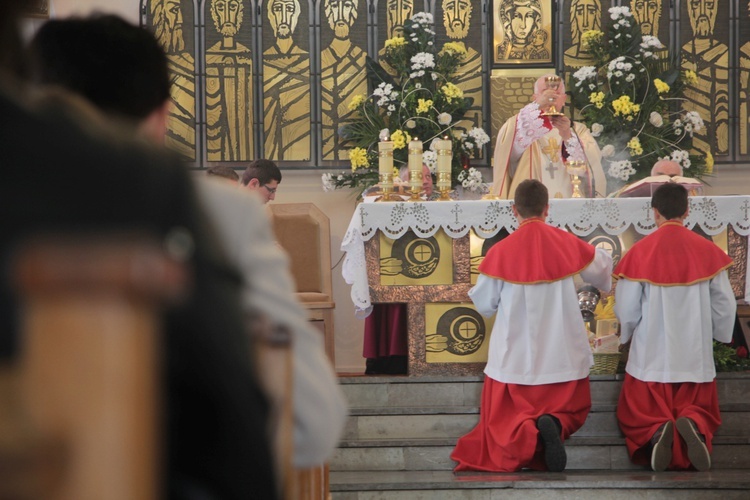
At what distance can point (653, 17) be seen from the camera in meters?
10.0

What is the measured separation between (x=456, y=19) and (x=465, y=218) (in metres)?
3.82

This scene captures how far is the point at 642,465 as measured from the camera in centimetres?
626

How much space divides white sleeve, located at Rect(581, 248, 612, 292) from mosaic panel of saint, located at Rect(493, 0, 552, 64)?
4.20 m

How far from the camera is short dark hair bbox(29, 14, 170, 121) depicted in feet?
4.72

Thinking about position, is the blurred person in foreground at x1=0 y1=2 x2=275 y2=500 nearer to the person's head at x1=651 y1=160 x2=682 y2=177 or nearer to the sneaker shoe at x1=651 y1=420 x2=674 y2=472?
the sneaker shoe at x1=651 y1=420 x2=674 y2=472

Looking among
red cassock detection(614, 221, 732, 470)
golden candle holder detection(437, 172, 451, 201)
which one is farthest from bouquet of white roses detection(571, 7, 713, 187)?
red cassock detection(614, 221, 732, 470)

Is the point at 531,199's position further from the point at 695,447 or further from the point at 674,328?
the point at 695,447

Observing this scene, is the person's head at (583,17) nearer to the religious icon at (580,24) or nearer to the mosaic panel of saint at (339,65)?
the religious icon at (580,24)

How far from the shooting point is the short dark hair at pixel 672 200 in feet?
20.7

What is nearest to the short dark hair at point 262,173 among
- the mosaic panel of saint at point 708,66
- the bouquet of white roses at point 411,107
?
the bouquet of white roses at point 411,107

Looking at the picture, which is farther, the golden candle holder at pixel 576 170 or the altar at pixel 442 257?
the golden candle holder at pixel 576 170

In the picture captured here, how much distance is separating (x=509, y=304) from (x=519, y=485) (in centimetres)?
112

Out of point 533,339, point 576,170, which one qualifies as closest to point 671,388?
point 533,339

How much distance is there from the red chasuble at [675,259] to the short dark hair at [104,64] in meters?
5.17
